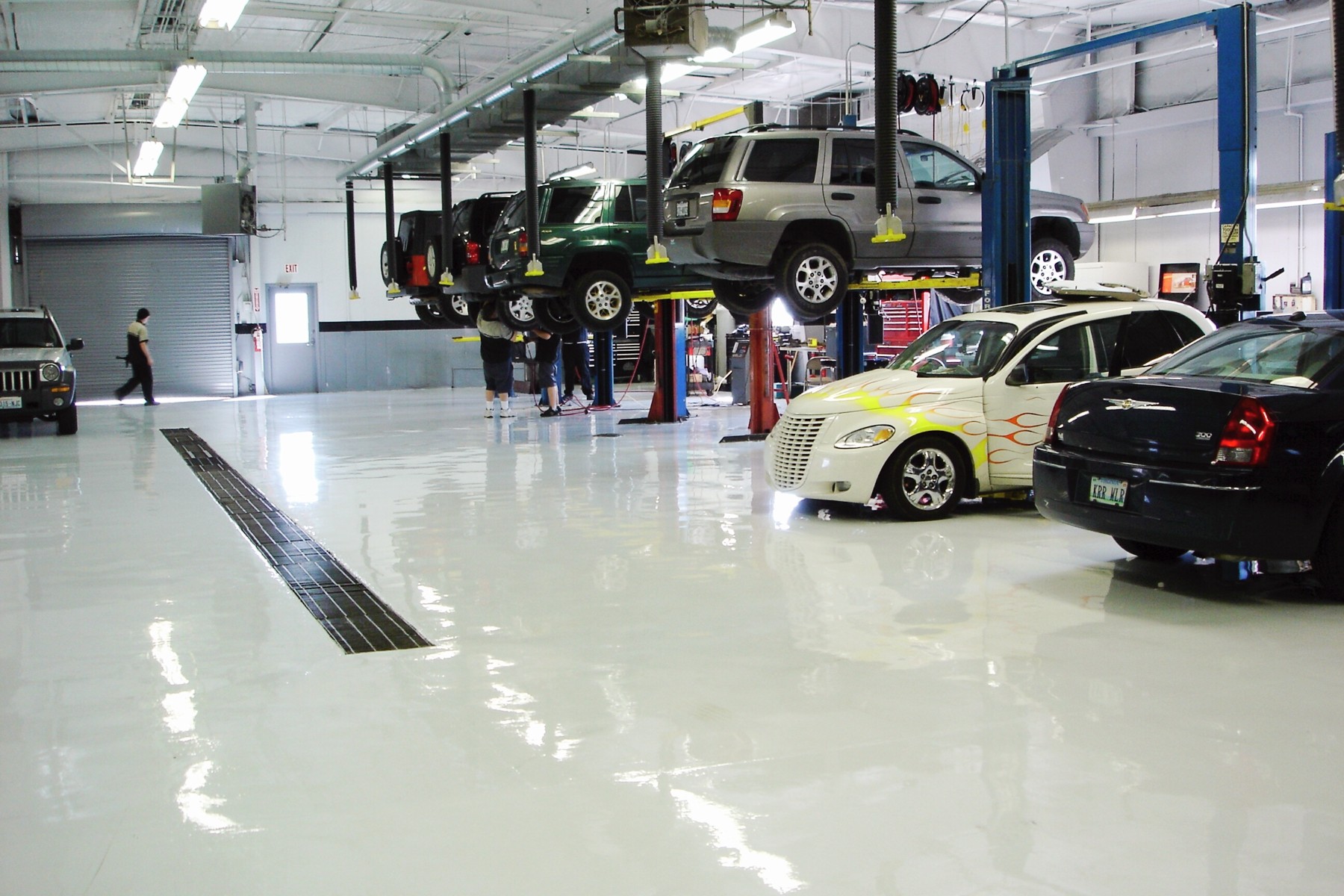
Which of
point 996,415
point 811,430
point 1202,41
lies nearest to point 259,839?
point 811,430

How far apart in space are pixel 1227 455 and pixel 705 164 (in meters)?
6.56

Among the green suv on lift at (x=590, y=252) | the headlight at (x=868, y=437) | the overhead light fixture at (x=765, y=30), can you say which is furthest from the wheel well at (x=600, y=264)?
the headlight at (x=868, y=437)

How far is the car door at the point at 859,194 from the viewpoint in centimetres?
1084

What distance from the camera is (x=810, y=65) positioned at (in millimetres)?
18844

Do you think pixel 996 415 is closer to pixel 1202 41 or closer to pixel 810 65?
pixel 810 65

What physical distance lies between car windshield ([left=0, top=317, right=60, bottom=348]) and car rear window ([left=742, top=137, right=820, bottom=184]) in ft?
32.0

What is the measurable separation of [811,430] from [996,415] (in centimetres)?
119

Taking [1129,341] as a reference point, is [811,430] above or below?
below

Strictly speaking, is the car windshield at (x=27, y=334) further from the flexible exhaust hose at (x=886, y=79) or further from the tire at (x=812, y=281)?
the flexible exhaust hose at (x=886, y=79)

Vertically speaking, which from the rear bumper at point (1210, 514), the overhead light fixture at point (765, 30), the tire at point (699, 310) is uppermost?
the overhead light fixture at point (765, 30)

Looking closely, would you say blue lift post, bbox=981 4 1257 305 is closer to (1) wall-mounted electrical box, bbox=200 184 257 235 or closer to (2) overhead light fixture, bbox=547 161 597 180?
(2) overhead light fixture, bbox=547 161 597 180

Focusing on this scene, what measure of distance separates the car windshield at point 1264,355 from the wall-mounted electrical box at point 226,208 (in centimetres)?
1854

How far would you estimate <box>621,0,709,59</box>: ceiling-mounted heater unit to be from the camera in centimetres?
886

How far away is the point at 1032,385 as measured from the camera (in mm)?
7859
